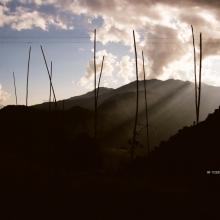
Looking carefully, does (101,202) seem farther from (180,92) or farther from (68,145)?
(180,92)

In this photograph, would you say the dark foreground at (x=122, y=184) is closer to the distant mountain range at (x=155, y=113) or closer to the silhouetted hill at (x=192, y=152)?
the silhouetted hill at (x=192, y=152)

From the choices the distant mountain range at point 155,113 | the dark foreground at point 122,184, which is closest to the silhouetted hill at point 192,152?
the dark foreground at point 122,184

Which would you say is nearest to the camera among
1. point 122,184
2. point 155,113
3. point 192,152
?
point 122,184

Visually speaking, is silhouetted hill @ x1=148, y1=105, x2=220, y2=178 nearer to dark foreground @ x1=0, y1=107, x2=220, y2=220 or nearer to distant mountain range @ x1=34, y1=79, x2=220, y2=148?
dark foreground @ x1=0, y1=107, x2=220, y2=220

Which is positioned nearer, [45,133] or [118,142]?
[45,133]

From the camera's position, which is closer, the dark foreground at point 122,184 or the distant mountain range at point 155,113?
the dark foreground at point 122,184

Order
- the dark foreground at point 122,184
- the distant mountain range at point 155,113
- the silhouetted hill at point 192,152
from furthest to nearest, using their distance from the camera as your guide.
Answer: the distant mountain range at point 155,113 < the silhouetted hill at point 192,152 < the dark foreground at point 122,184

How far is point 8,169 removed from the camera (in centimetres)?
1872

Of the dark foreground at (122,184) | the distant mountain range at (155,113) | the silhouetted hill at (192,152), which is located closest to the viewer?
the dark foreground at (122,184)

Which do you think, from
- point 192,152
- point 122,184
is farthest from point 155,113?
point 122,184

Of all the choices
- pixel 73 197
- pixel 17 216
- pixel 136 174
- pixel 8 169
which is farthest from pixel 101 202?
pixel 136 174

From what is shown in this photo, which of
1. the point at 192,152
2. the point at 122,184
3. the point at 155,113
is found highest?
the point at 155,113

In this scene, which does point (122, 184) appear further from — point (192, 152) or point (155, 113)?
point (155, 113)

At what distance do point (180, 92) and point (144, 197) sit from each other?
606 ft
